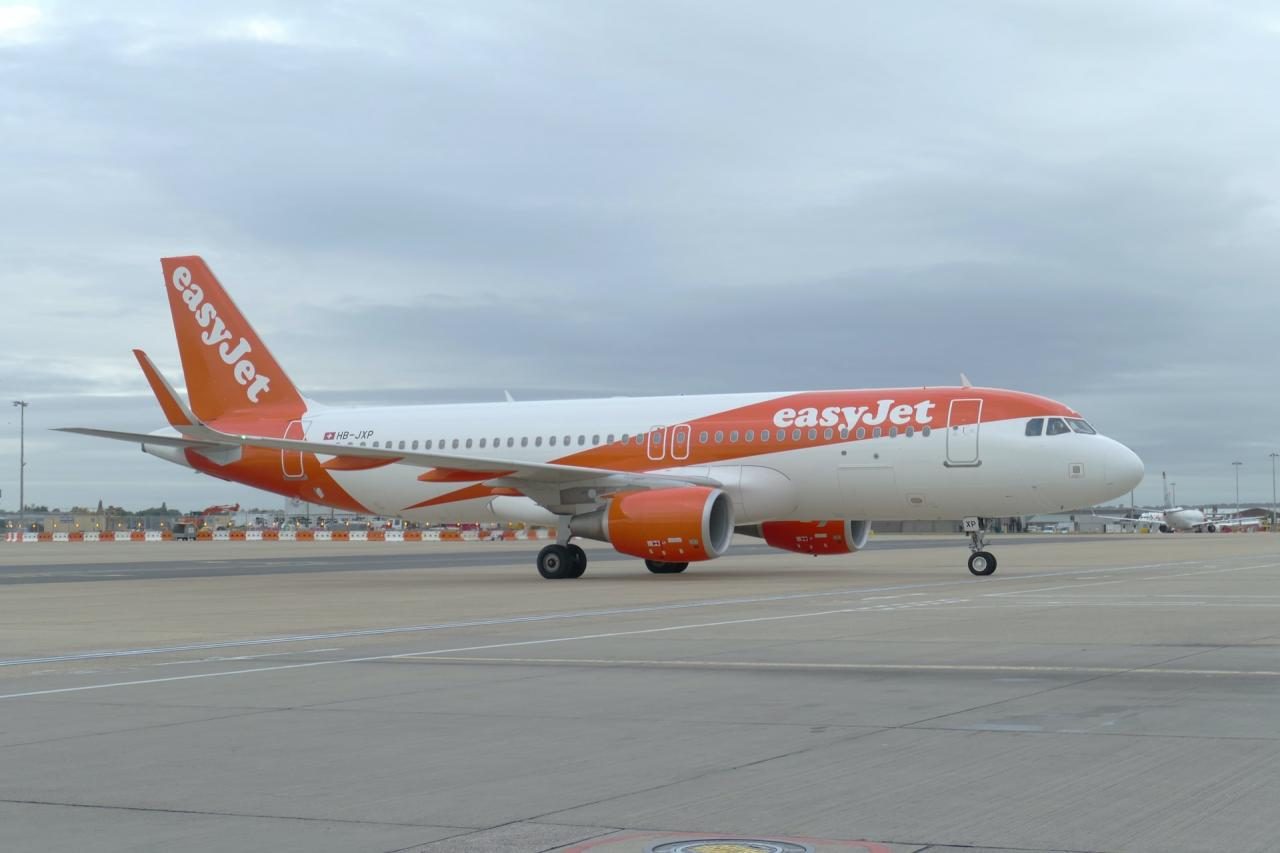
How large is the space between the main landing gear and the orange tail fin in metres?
15.8

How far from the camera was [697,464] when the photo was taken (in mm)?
28000

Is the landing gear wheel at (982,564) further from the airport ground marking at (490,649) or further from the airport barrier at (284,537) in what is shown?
the airport barrier at (284,537)

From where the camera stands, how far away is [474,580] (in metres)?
27.3

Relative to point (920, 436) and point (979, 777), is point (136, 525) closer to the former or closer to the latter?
point (920, 436)

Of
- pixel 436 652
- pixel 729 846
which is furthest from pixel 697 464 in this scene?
pixel 729 846

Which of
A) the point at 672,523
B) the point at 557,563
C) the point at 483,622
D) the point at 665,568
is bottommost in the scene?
the point at 483,622

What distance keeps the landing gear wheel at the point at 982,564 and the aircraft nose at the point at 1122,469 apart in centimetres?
254

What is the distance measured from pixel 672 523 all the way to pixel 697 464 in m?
3.04

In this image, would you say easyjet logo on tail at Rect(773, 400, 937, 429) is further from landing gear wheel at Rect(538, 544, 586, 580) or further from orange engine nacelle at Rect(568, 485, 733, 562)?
landing gear wheel at Rect(538, 544, 586, 580)

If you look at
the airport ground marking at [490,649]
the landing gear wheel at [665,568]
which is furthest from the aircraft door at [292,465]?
the airport ground marking at [490,649]

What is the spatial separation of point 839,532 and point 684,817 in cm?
2395

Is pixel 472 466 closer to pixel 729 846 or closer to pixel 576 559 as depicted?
pixel 576 559

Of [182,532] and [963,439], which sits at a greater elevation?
[963,439]

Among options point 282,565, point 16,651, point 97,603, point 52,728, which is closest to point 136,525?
point 282,565
